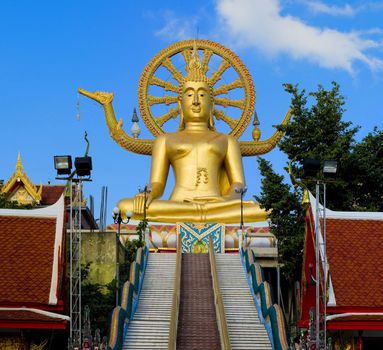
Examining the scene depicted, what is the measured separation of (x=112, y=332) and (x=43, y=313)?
4.75ft

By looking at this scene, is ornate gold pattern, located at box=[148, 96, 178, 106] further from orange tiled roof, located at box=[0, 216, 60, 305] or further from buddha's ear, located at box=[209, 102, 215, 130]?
orange tiled roof, located at box=[0, 216, 60, 305]

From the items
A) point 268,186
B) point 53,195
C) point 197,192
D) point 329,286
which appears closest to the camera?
point 329,286

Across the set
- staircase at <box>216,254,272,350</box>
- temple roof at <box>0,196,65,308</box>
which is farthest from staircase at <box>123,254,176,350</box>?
temple roof at <box>0,196,65,308</box>

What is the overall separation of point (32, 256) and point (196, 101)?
12620mm

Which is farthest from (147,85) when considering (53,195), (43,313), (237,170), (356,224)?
(43,313)

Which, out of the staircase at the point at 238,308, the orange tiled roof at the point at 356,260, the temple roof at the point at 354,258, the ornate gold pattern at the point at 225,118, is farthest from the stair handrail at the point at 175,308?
the ornate gold pattern at the point at 225,118

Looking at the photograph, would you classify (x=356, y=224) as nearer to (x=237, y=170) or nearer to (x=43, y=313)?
(x=43, y=313)

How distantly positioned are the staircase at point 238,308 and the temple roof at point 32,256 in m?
3.51

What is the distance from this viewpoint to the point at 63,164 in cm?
1961

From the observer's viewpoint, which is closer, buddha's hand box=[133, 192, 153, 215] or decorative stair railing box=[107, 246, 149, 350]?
decorative stair railing box=[107, 246, 149, 350]

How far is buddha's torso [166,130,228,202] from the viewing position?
32.6 meters

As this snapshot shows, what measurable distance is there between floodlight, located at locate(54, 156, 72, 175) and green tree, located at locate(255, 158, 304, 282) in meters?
7.43

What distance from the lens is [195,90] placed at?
33.2 metres

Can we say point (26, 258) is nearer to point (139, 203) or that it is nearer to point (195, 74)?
point (139, 203)
